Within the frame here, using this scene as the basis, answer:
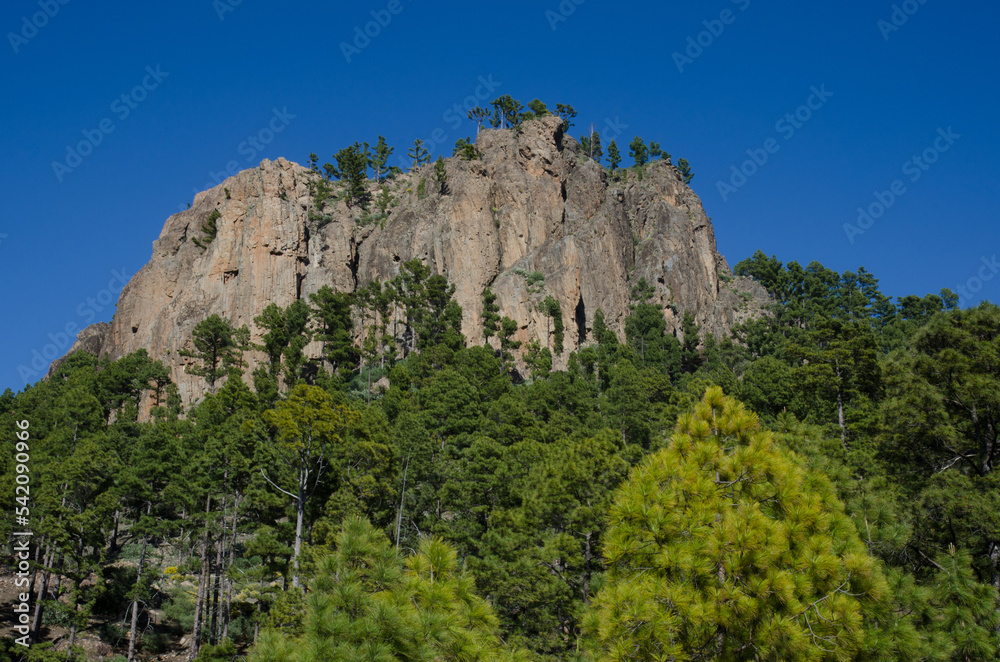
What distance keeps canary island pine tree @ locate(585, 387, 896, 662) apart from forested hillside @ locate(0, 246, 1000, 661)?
3 centimetres

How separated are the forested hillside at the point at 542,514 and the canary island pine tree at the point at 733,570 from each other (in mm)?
29

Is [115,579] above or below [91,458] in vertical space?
below

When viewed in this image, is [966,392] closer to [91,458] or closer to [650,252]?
[91,458]

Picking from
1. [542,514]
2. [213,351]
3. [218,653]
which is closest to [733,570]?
[542,514]

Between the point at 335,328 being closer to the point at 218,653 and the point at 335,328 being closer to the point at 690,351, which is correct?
the point at 690,351

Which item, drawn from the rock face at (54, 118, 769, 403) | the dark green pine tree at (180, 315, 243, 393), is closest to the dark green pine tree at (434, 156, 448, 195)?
the rock face at (54, 118, 769, 403)

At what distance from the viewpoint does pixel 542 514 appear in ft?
65.0

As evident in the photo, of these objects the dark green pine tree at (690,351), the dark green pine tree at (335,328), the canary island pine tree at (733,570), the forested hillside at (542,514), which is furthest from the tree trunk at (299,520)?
the dark green pine tree at (690,351)

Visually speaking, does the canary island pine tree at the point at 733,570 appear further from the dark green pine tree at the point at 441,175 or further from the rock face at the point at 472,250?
the dark green pine tree at the point at 441,175

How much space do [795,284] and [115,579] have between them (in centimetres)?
8485

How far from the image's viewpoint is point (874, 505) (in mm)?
11586

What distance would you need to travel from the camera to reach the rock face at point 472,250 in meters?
76.7

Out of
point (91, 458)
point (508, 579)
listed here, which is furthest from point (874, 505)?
point (91, 458)

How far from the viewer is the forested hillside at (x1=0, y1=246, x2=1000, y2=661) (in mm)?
7859
